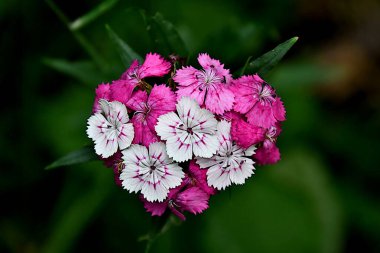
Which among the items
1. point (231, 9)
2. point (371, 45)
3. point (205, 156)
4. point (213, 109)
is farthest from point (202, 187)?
point (371, 45)

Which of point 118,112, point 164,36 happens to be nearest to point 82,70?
point 164,36

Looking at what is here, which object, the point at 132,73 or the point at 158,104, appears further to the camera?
the point at 132,73

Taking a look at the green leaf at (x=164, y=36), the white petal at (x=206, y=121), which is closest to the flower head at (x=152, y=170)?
the white petal at (x=206, y=121)

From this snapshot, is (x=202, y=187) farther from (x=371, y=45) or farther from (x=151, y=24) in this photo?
(x=371, y=45)

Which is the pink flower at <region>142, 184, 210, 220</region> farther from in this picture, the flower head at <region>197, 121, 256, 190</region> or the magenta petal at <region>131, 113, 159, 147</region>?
the magenta petal at <region>131, 113, 159, 147</region>

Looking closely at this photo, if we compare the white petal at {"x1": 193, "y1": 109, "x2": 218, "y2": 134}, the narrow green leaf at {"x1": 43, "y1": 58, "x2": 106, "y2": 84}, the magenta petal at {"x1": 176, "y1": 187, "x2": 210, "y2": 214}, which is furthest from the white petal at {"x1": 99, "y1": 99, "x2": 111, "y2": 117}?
the narrow green leaf at {"x1": 43, "y1": 58, "x2": 106, "y2": 84}

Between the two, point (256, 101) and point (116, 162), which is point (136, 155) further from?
point (256, 101)
